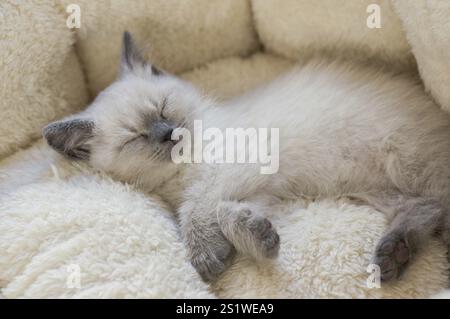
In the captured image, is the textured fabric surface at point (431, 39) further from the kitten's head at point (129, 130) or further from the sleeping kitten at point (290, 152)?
the kitten's head at point (129, 130)

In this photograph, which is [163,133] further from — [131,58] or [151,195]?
[131,58]

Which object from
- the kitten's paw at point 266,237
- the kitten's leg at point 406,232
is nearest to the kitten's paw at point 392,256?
the kitten's leg at point 406,232

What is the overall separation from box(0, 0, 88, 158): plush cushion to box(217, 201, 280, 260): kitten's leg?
781 mm

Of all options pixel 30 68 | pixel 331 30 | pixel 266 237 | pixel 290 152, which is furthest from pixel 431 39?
pixel 30 68

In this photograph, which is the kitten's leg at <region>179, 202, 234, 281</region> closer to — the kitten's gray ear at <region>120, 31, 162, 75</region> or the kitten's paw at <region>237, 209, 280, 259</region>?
the kitten's paw at <region>237, 209, 280, 259</region>

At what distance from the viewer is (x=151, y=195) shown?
1.48m

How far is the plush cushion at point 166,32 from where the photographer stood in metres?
1.70

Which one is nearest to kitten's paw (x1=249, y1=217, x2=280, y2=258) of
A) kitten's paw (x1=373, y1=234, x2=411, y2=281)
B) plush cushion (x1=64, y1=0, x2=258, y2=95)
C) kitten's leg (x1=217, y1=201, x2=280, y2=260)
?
kitten's leg (x1=217, y1=201, x2=280, y2=260)

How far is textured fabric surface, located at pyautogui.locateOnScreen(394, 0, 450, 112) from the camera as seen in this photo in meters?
1.30

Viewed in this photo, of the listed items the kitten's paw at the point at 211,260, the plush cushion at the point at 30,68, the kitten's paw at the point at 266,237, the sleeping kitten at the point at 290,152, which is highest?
the plush cushion at the point at 30,68

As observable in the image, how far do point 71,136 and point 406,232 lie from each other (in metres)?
1.00

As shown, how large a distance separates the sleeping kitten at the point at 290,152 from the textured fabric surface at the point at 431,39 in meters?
0.08

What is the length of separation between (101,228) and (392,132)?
2.86ft

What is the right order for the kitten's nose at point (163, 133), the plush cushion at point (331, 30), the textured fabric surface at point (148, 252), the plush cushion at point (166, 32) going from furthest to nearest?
the plush cushion at point (166, 32)
the plush cushion at point (331, 30)
the kitten's nose at point (163, 133)
the textured fabric surface at point (148, 252)
